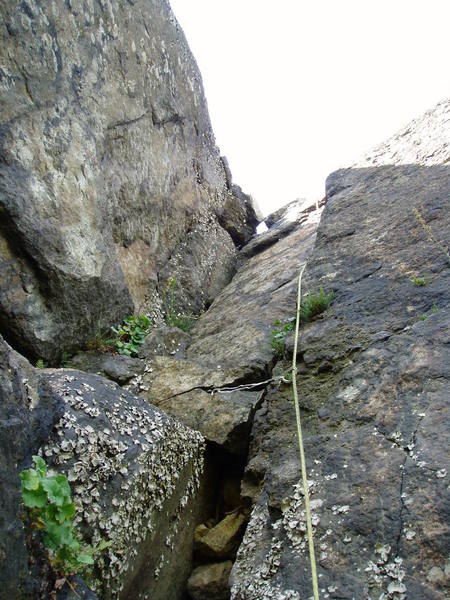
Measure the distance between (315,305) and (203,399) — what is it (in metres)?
1.10

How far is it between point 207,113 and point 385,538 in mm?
6400

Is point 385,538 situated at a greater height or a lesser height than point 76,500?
lesser

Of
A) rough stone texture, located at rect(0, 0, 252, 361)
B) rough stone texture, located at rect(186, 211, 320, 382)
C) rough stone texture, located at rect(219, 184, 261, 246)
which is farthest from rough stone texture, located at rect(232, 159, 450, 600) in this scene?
rough stone texture, located at rect(219, 184, 261, 246)

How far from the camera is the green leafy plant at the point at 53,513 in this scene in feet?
6.27

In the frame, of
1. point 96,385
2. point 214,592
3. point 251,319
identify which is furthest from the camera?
point 251,319

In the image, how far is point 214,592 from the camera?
9.41ft

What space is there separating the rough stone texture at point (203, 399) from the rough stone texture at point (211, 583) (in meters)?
0.73

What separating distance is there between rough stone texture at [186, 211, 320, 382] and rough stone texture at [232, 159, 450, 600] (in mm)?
395

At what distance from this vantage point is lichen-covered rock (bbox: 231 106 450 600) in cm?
215

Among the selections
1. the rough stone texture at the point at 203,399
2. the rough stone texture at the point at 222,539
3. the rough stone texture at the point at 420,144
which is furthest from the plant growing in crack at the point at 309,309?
the rough stone texture at the point at 420,144

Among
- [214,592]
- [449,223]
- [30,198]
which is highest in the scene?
[30,198]

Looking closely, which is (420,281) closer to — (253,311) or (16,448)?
(253,311)

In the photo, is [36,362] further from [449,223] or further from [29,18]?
[449,223]

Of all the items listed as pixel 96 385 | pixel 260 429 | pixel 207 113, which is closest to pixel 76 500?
pixel 96 385
